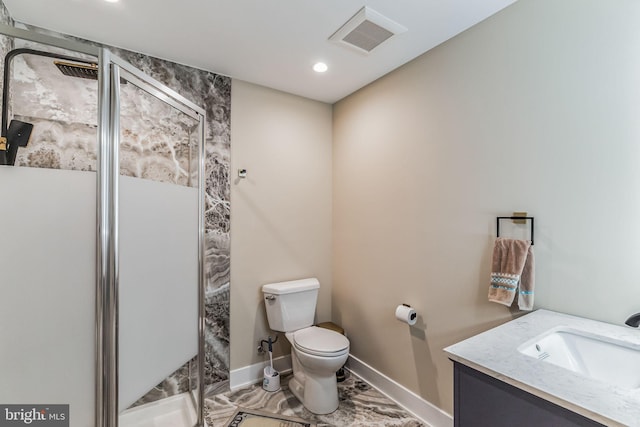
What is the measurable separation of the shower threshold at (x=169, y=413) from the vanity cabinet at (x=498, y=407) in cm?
167

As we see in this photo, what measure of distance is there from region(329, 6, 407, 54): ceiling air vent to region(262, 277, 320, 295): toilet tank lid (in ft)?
5.72

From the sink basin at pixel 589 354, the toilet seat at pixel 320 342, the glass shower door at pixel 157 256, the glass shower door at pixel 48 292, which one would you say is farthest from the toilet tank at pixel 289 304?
the sink basin at pixel 589 354

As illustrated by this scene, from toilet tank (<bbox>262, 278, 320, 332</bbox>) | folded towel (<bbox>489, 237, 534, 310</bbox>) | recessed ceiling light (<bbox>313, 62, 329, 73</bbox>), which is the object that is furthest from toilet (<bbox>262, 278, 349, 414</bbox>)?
recessed ceiling light (<bbox>313, 62, 329, 73</bbox>)

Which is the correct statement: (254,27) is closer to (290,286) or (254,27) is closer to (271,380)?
(290,286)

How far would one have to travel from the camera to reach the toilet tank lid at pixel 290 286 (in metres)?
2.32

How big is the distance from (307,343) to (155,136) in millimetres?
1710

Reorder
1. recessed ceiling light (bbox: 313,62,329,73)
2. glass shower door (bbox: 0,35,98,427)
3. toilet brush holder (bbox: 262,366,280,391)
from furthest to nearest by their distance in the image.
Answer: toilet brush holder (bbox: 262,366,280,391) → recessed ceiling light (bbox: 313,62,329,73) → glass shower door (bbox: 0,35,98,427)

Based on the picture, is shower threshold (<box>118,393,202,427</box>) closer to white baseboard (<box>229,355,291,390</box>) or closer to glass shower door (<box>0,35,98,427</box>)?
white baseboard (<box>229,355,291,390</box>)

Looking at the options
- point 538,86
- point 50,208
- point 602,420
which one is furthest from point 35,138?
point 538,86

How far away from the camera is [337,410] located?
2.04 m

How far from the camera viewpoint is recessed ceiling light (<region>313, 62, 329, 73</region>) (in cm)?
211

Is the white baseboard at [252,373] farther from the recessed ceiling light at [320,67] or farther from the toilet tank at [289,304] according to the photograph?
the recessed ceiling light at [320,67]

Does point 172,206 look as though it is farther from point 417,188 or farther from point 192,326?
point 417,188

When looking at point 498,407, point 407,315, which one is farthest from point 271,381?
point 498,407
